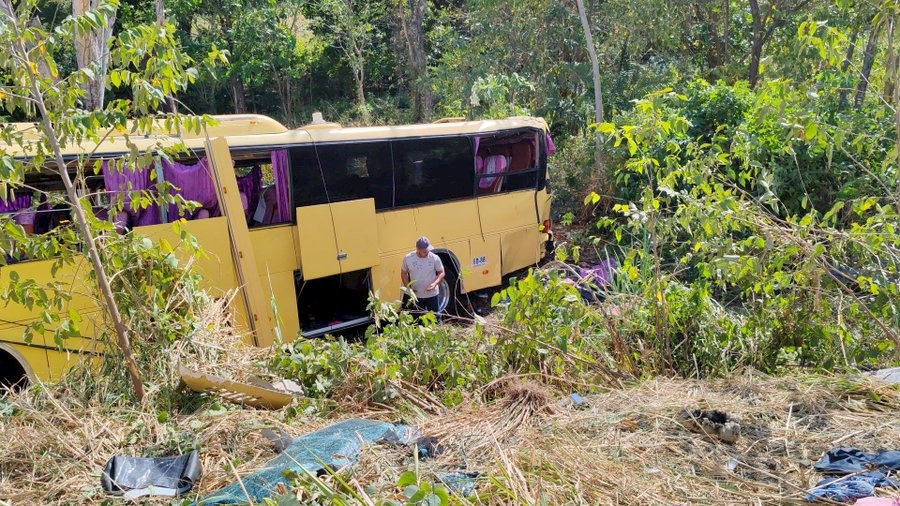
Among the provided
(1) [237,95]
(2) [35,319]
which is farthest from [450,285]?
(1) [237,95]

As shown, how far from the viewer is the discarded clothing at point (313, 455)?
3434mm

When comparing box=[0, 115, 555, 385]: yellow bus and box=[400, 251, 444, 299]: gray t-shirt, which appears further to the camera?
box=[400, 251, 444, 299]: gray t-shirt

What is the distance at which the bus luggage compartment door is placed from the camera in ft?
27.5

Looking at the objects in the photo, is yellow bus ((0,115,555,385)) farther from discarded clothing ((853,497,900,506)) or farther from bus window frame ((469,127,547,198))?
discarded clothing ((853,497,900,506))

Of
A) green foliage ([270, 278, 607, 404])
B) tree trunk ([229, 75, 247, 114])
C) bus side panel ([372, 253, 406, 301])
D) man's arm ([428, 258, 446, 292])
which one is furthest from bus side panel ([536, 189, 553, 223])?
tree trunk ([229, 75, 247, 114])

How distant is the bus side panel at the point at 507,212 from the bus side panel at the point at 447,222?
180mm

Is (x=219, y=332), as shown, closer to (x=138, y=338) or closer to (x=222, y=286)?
(x=138, y=338)

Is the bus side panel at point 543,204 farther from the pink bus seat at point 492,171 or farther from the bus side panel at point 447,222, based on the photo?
the bus side panel at point 447,222

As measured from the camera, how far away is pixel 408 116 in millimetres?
22016

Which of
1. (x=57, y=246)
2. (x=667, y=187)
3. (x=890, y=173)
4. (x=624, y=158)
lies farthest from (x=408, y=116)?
(x=57, y=246)

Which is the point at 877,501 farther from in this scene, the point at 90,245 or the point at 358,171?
the point at 358,171

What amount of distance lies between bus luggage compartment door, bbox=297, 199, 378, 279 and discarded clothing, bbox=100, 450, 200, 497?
14.8ft

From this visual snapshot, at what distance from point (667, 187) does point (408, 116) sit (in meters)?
16.6

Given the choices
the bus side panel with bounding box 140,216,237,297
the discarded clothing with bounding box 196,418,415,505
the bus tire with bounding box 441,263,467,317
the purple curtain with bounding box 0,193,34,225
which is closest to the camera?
the discarded clothing with bounding box 196,418,415,505
